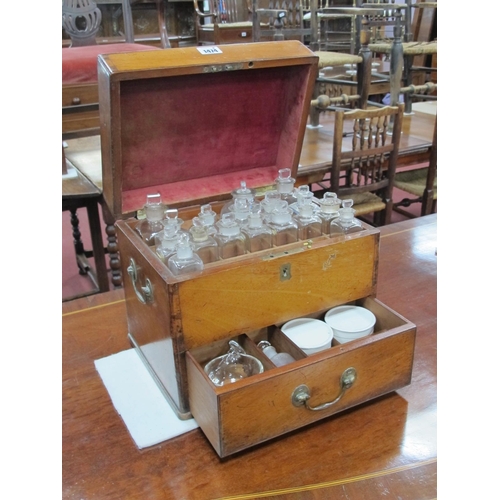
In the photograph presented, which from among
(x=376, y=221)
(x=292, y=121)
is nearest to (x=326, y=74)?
(x=376, y=221)

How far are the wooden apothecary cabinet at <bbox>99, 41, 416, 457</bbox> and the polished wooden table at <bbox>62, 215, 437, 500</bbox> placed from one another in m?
0.03

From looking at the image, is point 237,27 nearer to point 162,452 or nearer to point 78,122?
point 78,122

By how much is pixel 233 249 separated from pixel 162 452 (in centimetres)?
35

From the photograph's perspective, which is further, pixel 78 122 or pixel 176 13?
pixel 176 13

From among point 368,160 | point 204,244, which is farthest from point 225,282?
point 368,160

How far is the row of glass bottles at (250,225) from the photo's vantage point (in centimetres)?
92

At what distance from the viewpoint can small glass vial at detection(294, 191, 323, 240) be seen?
3.21ft

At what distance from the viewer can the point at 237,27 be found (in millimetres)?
5109

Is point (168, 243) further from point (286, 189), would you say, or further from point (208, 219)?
point (286, 189)

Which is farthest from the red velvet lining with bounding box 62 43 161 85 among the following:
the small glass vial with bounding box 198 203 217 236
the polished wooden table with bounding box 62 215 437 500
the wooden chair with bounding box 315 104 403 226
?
the polished wooden table with bounding box 62 215 437 500

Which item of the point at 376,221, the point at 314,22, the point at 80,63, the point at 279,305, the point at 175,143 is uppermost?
the point at 314,22

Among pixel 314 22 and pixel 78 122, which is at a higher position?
pixel 314 22

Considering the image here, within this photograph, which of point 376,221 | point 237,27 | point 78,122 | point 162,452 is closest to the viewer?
point 162,452

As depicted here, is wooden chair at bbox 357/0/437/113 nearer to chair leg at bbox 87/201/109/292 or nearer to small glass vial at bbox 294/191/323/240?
chair leg at bbox 87/201/109/292
